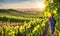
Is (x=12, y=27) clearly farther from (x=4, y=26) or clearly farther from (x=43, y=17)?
(x=43, y=17)

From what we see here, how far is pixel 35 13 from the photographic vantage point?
12.9 ft

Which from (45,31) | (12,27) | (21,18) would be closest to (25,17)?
(21,18)

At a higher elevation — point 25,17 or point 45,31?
point 25,17

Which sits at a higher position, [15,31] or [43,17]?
[43,17]

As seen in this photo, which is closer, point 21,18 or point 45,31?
point 21,18

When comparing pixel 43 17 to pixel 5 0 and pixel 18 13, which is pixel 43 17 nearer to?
pixel 18 13

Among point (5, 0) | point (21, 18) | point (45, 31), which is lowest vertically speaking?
point (45, 31)

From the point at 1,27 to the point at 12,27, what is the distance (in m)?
0.23

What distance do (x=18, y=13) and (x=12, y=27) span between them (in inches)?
12.6

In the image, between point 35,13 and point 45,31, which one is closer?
point 35,13

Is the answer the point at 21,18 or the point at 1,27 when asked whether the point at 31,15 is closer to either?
the point at 21,18

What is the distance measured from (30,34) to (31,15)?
427mm

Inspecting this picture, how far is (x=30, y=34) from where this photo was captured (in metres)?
4.01

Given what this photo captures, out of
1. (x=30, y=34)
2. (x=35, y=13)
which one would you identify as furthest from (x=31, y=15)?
(x=30, y=34)
